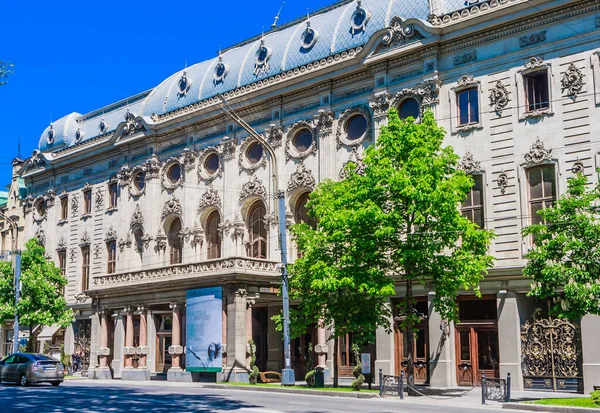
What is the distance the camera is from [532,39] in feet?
113

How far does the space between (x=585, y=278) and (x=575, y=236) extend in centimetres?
153

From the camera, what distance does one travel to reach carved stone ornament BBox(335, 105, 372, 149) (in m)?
40.2

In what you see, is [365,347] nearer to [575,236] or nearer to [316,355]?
[316,355]

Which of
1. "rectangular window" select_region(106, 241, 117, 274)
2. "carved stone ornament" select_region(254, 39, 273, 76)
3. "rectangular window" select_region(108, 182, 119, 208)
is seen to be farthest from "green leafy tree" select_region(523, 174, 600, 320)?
"rectangular window" select_region(108, 182, 119, 208)

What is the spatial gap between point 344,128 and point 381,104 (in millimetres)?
2860

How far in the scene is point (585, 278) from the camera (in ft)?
83.2

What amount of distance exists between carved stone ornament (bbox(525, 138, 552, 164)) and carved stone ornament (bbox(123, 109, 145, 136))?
27.1 m

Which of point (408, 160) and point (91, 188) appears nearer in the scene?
point (408, 160)

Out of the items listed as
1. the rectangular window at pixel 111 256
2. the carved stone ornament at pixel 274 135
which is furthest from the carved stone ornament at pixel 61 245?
the carved stone ornament at pixel 274 135

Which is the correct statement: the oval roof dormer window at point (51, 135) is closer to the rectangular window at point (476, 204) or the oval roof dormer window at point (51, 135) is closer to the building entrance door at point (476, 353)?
the rectangular window at point (476, 204)

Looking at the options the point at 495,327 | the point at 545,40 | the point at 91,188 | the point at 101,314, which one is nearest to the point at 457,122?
the point at 545,40

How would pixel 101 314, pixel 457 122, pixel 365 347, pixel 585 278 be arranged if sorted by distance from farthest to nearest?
pixel 101 314 < pixel 365 347 < pixel 457 122 < pixel 585 278

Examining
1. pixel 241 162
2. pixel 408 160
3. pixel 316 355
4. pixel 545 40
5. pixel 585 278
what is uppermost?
pixel 545 40

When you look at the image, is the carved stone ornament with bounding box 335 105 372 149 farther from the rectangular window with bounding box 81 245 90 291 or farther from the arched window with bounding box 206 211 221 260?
the rectangular window with bounding box 81 245 90 291
